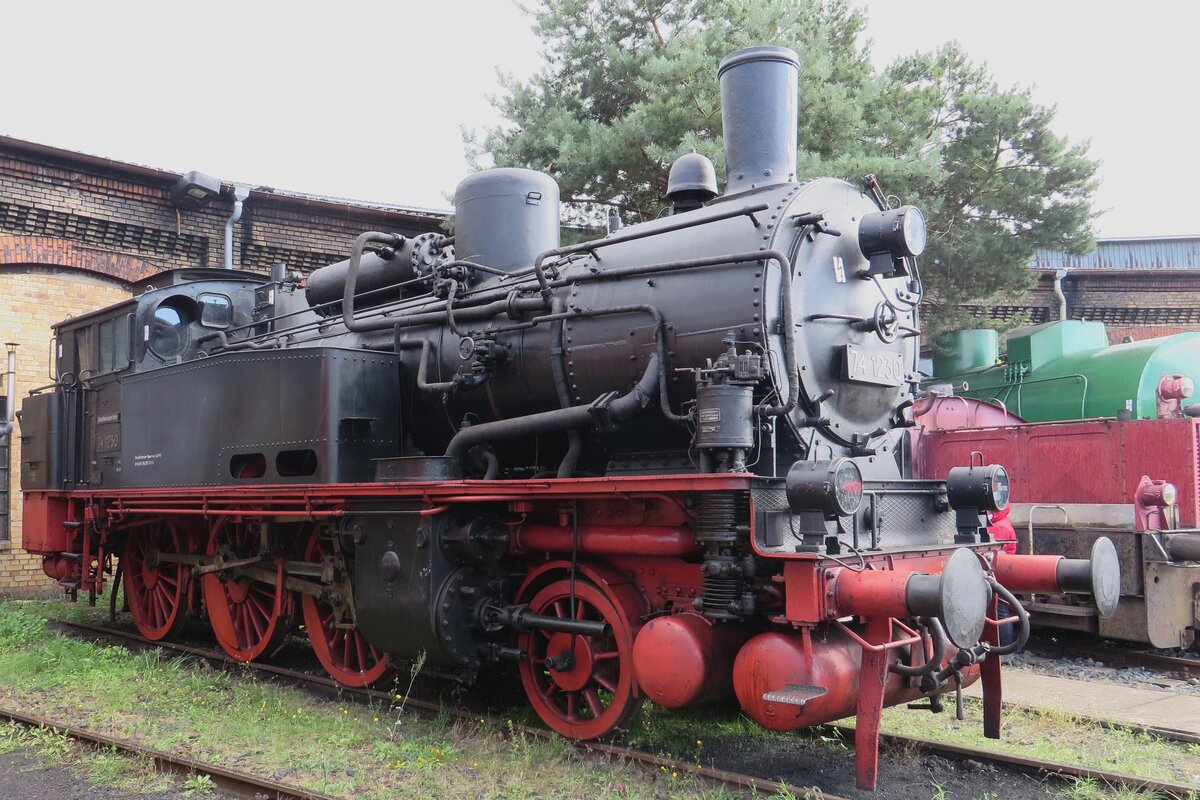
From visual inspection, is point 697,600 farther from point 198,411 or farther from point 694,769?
point 198,411

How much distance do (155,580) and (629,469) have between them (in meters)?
5.87

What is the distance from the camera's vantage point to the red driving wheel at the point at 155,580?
8469mm

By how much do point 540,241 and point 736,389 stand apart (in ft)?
9.92

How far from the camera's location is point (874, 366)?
203 inches

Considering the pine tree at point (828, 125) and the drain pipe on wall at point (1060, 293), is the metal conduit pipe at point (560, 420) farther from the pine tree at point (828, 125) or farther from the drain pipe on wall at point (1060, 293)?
the drain pipe on wall at point (1060, 293)

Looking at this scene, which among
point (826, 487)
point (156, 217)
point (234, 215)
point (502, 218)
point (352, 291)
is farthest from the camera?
point (234, 215)

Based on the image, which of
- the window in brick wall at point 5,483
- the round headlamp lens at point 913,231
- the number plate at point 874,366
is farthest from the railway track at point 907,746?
the window in brick wall at point 5,483

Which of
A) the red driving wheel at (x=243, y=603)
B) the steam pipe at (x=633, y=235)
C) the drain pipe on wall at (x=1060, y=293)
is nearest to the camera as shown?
the steam pipe at (x=633, y=235)

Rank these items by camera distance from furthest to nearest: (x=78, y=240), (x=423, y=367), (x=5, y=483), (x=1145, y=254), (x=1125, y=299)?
1. (x=1145, y=254)
2. (x=1125, y=299)
3. (x=78, y=240)
4. (x=5, y=483)
5. (x=423, y=367)

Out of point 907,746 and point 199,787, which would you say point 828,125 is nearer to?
point 907,746

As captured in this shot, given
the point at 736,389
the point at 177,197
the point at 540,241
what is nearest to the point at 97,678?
the point at 540,241

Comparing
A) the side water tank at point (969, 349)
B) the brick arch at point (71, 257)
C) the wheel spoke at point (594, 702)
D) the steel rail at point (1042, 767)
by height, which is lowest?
the steel rail at point (1042, 767)

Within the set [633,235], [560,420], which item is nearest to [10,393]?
[560,420]

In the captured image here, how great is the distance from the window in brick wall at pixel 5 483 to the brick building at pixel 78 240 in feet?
0.04
